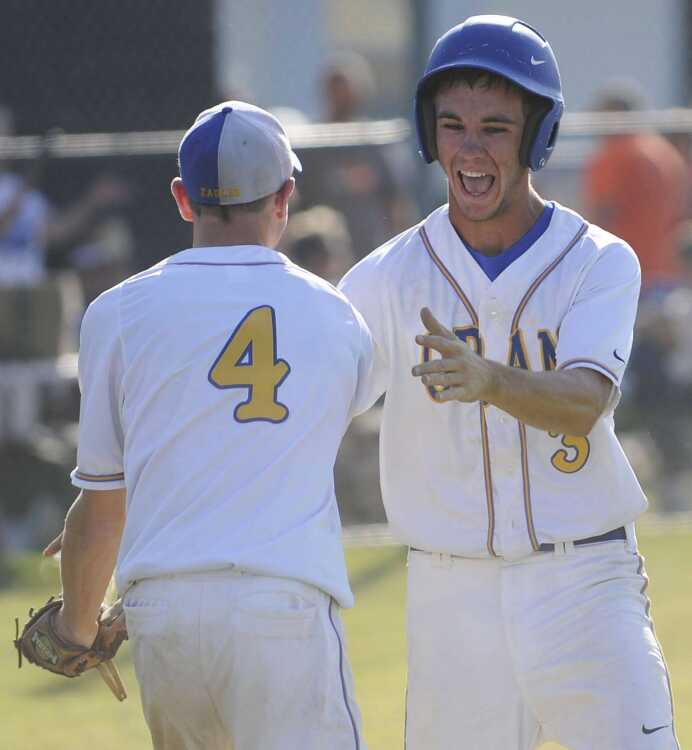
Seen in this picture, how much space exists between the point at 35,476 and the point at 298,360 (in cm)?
558

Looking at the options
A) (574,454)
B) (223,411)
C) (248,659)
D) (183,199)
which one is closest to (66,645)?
(248,659)

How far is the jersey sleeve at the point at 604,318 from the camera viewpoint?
3.45 m

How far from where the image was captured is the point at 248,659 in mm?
3012

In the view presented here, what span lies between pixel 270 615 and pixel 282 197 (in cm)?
91

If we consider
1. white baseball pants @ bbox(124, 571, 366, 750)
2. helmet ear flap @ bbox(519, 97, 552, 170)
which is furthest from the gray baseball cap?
white baseball pants @ bbox(124, 571, 366, 750)

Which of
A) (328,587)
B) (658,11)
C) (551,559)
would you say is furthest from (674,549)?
(658,11)

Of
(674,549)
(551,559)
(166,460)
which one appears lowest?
(674,549)

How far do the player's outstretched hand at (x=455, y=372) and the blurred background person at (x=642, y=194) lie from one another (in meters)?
6.26

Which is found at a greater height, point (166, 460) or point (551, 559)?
point (166, 460)

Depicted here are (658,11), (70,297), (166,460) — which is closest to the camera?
(166,460)

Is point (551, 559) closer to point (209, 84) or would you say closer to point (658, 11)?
point (209, 84)

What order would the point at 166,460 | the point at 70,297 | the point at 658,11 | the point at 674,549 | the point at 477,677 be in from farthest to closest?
1. the point at 658,11
2. the point at 70,297
3. the point at 674,549
4. the point at 477,677
5. the point at 166,460

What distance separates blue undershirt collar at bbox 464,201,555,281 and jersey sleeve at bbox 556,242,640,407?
0.62ft

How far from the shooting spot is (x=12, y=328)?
8570 mm
